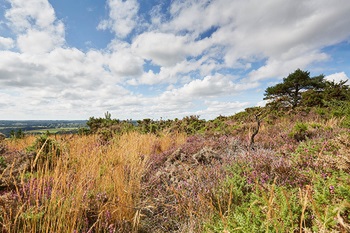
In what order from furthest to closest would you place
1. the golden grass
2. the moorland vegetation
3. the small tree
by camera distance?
the small tree → the golden grass → the moorland vegetation

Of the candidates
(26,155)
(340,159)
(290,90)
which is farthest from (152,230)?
(290,90)

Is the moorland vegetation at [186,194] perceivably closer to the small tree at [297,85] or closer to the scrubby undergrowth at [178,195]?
the scrubby undergrowth at [178,195]

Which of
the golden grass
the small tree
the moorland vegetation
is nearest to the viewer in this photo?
the moorland vegetation

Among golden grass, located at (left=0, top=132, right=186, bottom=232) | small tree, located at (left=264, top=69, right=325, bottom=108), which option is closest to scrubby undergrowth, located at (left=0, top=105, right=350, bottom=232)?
golden grass, located at (left=0, top=132, right=186, bottom=232)

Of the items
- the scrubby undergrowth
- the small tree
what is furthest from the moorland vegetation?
the small tree

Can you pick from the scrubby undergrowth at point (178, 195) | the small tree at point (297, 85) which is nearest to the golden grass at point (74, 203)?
the scrubby undergrowth at point (178, 195)

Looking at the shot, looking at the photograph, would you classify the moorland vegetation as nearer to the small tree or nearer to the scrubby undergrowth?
the scrubby undergrowth

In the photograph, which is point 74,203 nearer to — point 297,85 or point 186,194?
point 186,194

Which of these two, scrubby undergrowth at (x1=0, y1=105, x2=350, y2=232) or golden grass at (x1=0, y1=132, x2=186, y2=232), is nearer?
scrubby undergrowth at (x1=0, y1=105, x2=350, y2=232)

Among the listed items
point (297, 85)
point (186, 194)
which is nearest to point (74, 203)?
point (186, 194)

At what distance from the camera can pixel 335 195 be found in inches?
68.9

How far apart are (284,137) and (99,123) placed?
9455 millimetres

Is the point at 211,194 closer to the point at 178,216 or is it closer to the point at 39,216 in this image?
the point at 178,216

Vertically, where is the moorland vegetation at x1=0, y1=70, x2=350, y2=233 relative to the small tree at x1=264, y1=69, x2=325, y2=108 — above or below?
below
